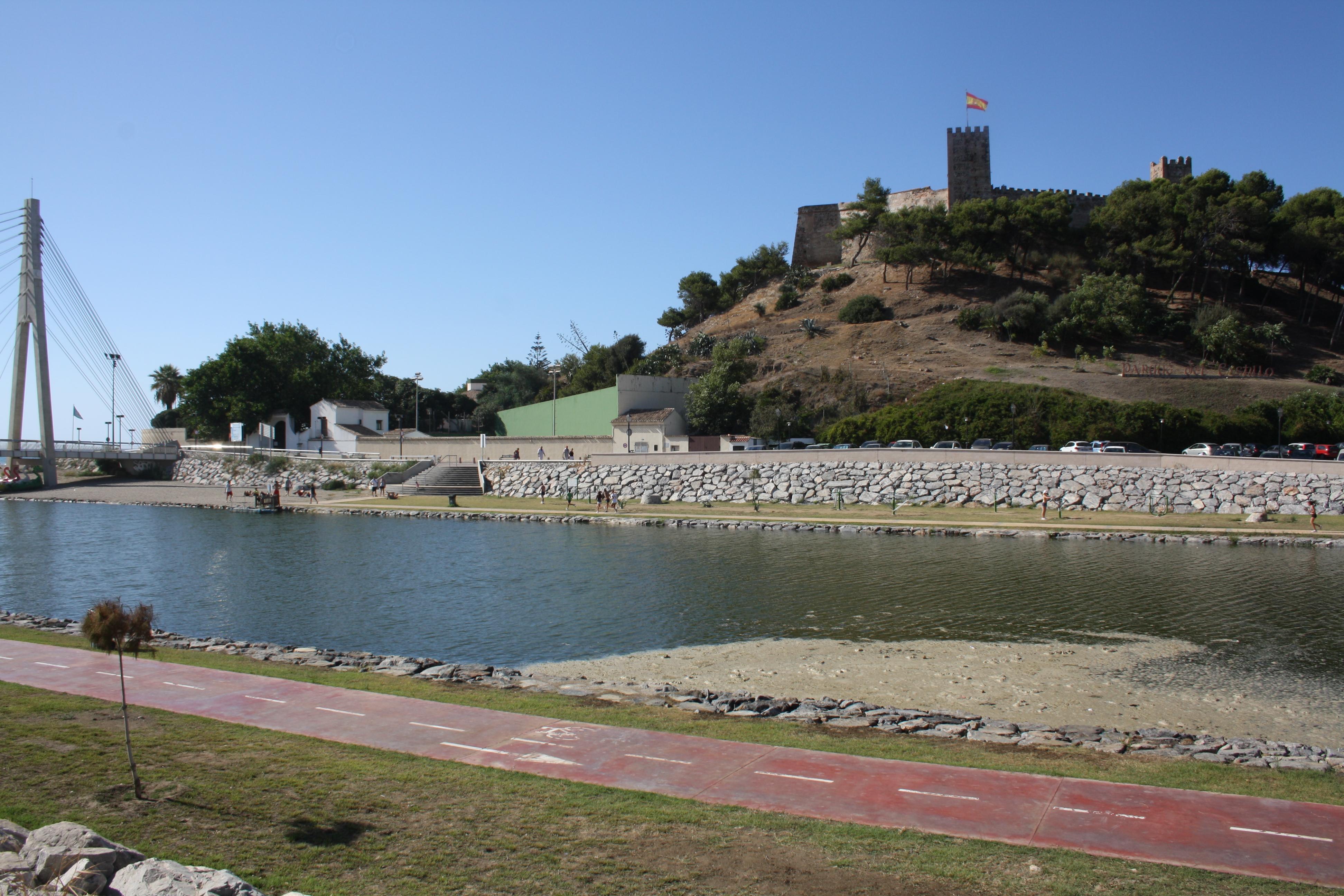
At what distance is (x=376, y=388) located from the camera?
93375 mm

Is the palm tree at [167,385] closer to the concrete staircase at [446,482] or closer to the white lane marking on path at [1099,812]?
the concrete staircase at [446,482]

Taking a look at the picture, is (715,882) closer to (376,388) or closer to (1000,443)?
(1000,443)

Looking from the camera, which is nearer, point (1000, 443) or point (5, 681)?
point (5, 681)

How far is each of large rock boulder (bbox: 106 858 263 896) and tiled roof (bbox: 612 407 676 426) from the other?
176 feet

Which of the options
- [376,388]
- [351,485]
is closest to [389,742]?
[351,485]

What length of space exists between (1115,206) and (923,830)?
297ft

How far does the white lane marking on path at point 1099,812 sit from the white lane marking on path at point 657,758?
3.69m

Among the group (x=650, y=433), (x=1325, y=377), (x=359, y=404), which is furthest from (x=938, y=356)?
(x=359, y=404)

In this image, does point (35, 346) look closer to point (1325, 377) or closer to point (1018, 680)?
point (1018, 680)

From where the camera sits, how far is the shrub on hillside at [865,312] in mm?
81562

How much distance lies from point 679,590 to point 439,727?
14.5 metres

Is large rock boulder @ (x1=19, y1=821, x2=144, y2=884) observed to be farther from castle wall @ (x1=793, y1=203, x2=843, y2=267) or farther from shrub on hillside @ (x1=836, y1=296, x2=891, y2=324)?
castle wall @ (x1=793, y1=203, x2=843, y2=267)

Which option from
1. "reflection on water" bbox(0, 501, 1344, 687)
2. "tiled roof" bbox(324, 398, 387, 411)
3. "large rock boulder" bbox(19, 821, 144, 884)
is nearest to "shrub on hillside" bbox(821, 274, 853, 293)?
"tiled roof" bbox(324, 398, 387, 411)

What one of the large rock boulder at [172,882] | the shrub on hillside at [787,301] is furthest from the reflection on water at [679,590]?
the shrub on hillside at [787,301]
